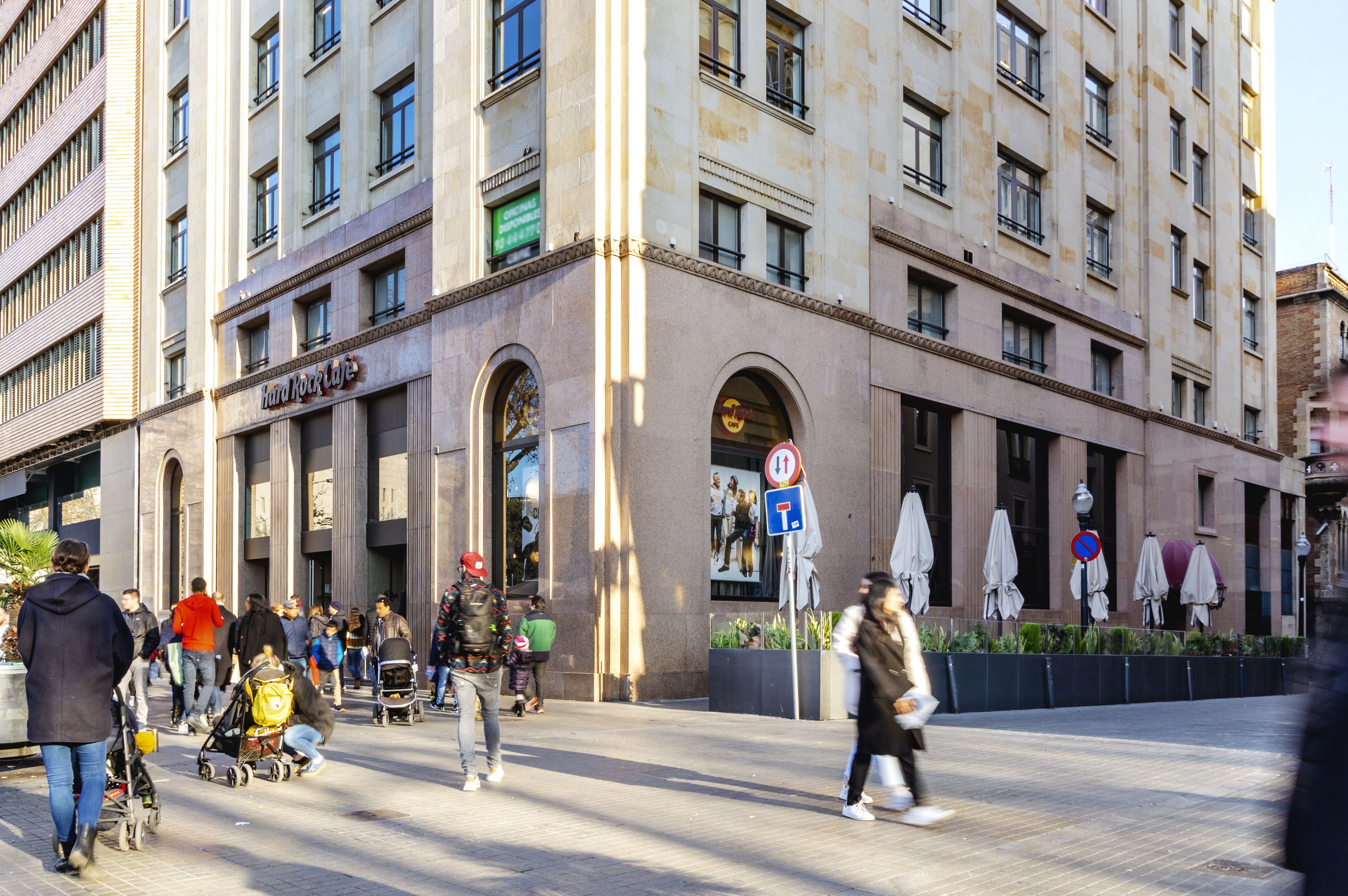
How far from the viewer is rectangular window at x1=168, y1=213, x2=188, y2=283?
37812 millimetres

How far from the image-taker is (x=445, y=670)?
18188 millimetres

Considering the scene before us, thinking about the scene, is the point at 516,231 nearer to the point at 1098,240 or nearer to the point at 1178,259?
the point at 1098,240

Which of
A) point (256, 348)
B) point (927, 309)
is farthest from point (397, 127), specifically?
point (927, 309)

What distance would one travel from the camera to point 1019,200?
32.0 meters

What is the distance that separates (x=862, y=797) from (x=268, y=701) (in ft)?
17.6

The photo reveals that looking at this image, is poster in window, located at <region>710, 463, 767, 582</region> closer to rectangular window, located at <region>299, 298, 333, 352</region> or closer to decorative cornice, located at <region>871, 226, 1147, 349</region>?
decorative cornice, located at <region>871, 226, 1147, 349</region>

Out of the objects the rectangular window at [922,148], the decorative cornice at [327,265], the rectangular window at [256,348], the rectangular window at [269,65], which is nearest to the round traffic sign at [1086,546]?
the rectangular window at [922,148]

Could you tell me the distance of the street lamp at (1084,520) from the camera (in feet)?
77.4

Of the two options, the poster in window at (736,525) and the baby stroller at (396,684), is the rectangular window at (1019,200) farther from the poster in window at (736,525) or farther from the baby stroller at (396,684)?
the baby stroller at (396,684)

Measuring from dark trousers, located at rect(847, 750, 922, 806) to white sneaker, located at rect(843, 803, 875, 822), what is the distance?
28 mm

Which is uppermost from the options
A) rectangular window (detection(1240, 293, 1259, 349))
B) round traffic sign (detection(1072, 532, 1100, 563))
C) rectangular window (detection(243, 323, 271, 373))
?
rectangular window (detection(1240, 293, 1259, 349))

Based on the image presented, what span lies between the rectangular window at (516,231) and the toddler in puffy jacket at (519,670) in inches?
314

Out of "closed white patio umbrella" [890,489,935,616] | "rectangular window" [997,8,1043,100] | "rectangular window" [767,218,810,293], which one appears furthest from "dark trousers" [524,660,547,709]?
"rectangular window" [997,8,1043,100]

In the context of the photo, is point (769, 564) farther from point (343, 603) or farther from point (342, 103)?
point (342, 103)
